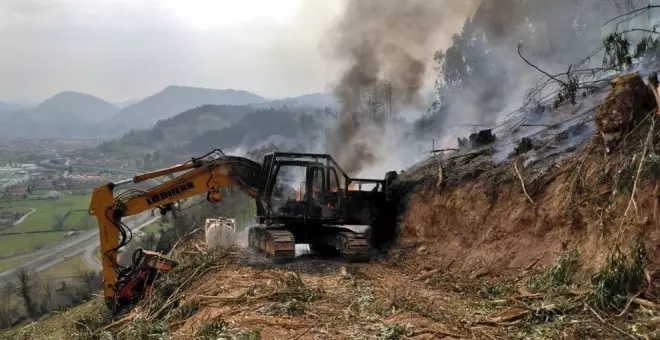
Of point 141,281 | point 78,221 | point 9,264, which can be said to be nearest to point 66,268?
point 9,264

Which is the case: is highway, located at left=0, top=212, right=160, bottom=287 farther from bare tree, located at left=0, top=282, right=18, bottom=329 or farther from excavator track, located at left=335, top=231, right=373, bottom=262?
excavator track, located at left=335, top=231, right=373, bottom=262

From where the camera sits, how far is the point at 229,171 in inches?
511

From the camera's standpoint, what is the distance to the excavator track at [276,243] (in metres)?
11.2

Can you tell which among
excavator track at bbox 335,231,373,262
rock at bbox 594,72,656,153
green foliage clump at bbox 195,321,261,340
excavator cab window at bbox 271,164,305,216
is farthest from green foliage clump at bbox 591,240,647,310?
excavator cab window at bbox 271,164,305,216

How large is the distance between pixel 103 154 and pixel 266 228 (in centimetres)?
14518

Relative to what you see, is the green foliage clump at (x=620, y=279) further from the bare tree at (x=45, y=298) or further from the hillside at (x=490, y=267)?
the bare tree at (x=45, y=298)

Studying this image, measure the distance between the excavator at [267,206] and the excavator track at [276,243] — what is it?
22 millimetres

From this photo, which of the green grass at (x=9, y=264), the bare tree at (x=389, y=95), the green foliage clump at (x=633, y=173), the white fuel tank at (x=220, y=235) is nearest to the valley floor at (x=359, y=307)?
the green foliage clump at (x=633, y=173)

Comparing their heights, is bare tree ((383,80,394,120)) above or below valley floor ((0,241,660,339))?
above

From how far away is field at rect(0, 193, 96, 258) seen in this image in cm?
6399

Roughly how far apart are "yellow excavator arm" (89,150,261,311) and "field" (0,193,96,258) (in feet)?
186

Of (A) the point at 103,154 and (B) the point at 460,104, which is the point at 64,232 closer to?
(B) the point at 460,104

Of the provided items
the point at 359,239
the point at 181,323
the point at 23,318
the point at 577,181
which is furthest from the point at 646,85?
the point at 23,318

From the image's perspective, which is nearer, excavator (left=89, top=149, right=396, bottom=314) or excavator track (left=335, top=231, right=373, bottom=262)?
excavator track (left=335, top=231, right=373, bottom=262)
